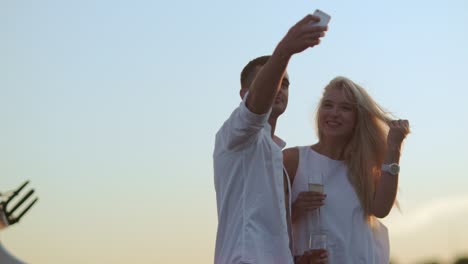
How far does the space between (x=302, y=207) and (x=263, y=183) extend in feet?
6.75

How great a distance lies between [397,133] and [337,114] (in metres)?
0.53

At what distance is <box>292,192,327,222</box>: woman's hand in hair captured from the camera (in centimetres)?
755

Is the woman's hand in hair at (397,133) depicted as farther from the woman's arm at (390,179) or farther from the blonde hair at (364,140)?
the blonde hair at (364,140)

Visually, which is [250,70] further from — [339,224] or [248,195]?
[339,224]

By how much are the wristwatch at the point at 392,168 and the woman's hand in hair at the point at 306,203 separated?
22.7 inches

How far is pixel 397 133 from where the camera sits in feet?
25.4

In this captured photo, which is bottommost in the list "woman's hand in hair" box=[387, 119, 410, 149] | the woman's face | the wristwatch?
the wristwatch

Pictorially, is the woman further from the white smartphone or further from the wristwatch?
the white smartphone

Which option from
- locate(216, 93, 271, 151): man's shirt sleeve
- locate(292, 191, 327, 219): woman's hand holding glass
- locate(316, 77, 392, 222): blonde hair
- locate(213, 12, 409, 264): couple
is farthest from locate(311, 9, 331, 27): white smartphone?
locate(316, 77, 392, 222): blonde hair

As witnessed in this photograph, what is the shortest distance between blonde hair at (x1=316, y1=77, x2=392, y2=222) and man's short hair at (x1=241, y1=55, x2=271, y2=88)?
74.2 inches

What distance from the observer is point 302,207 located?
757cm

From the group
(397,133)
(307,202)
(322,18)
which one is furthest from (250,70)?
(397,133)

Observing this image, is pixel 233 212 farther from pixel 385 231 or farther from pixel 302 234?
pixel 385 231

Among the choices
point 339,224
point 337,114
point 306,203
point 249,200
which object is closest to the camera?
point 249,200
